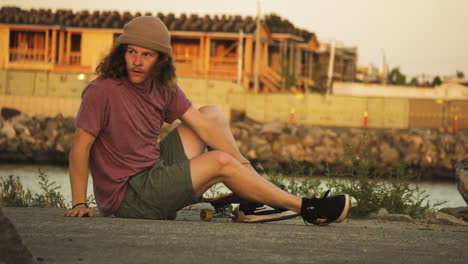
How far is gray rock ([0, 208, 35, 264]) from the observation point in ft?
10.6

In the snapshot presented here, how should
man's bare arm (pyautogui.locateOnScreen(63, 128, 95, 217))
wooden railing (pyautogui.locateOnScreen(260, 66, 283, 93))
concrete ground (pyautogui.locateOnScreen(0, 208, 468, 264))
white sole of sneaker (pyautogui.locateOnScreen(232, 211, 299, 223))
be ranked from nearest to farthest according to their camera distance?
1. concrete ground (pyautogui.locateOnScreen(0, 208, 468, 264))
2. man's bare arm (pyautogui.locateOnScreen(63, 128, 95, 217))
3. white sole of sneaker (pyautogui.locateOnScreen(232, 211, 299, 223))
4. wooden railing (pyautogui.locateOnScreen(260, 66, 283, 93))

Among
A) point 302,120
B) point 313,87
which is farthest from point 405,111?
point 313,87

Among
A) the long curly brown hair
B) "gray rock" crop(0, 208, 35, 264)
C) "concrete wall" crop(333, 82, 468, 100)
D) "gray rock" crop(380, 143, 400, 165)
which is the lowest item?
"gray rock" crop(380, 143, 400, 165)

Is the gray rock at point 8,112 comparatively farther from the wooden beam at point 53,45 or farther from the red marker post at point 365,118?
the red marker post at point 365,118

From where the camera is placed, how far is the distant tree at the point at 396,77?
69.3 m

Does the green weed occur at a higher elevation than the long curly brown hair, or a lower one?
lower

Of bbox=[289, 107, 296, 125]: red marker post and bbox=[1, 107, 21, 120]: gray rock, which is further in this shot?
bbox=[289, 107, 296, 125]: red marker post

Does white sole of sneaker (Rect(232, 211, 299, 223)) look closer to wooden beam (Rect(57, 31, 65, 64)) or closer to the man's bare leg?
the man's bare leg

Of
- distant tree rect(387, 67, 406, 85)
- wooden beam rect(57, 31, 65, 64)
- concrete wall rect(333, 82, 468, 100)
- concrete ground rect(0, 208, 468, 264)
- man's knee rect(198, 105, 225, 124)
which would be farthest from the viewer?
distant tree rect(387, 67, 406, 85)

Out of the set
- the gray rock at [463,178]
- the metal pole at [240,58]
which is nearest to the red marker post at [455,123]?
the metal pole at [240,58]

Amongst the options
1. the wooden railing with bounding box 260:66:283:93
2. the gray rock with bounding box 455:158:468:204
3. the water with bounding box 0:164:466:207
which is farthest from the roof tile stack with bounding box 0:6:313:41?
the gray rock with bounding box 455:158:468:204

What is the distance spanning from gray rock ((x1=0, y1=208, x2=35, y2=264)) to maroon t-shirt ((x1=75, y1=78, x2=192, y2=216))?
186 cm

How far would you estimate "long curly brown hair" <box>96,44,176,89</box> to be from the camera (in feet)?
17.1

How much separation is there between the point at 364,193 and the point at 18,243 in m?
4.47
